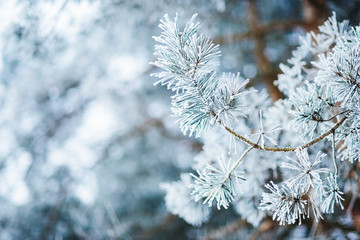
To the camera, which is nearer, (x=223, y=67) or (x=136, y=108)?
(x=223, y=67)

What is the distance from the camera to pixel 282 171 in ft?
5.19

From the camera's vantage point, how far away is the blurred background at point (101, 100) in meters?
2.38

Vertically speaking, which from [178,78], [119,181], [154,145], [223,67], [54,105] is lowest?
[178,78]

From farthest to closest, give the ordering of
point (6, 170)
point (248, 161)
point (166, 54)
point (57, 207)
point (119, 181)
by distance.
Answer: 1. point (119, 181)
2. point (6, 170)
3. point (57, 207)
4. point (248, 161)
5. point (166, 54)

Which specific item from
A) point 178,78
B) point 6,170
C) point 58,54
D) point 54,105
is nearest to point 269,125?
point 178,78

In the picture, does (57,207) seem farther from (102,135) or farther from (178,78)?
(178,78)

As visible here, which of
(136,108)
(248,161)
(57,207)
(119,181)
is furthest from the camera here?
(119,181)

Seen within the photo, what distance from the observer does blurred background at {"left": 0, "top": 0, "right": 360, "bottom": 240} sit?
7.79 feet

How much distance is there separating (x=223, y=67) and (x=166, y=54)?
321cm

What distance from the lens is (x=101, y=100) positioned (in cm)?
412

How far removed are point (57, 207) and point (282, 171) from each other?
114 inches

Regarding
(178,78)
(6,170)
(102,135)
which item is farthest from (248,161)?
(6,170)

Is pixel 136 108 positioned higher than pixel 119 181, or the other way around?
pixel 136 108

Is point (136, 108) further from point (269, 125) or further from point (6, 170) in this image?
point (269, 125)
